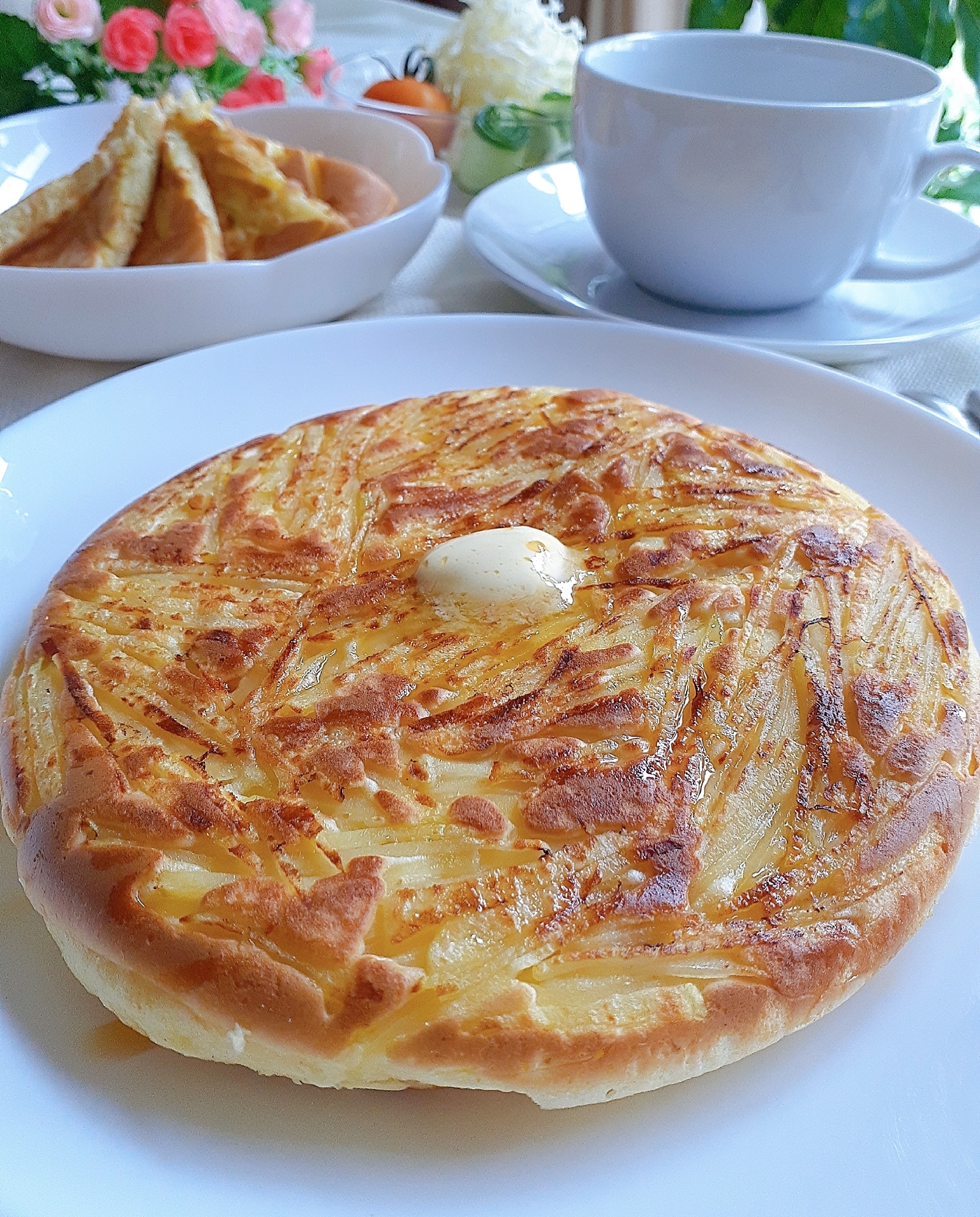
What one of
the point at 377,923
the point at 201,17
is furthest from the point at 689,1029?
the point at 201,17

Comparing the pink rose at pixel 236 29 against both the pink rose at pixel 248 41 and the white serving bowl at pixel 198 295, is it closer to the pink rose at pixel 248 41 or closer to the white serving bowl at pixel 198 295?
the pink rose at pixel 248 41

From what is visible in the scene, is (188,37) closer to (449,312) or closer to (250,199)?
(250,199)

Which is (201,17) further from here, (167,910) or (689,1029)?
(689,1029)

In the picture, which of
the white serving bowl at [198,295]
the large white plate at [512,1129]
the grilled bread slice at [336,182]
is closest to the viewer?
the large white plate at [512,1129]

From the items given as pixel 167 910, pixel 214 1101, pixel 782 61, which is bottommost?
pixel 214 1101

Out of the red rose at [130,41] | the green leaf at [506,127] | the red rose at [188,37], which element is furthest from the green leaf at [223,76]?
the green leaf at [506,127]

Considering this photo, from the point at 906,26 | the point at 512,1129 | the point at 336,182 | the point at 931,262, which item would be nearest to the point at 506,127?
the point at 336,182

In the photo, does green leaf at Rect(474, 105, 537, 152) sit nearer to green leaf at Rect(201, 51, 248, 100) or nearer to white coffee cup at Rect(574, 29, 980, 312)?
white coffee cup at Rect(574, 29, 980, 312)
